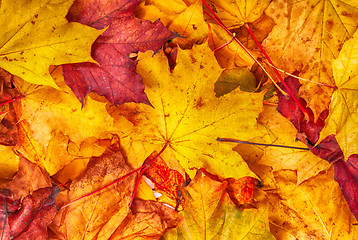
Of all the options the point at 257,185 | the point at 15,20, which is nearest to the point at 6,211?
the point at 15,20

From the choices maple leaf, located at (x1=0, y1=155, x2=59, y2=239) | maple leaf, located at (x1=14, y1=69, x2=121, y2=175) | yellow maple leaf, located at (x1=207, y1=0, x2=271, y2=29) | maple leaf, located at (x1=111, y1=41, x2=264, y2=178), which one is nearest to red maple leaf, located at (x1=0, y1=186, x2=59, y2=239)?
maple leaf, located at (x1=0, y1=155, x2=59, y2=239)

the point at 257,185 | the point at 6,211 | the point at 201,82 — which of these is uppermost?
the point at 201,82

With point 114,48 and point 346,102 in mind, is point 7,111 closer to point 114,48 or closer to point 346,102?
point 114,48

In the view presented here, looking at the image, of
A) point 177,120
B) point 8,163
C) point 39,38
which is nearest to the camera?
point 39,38

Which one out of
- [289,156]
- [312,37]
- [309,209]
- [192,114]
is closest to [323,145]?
[289,156]

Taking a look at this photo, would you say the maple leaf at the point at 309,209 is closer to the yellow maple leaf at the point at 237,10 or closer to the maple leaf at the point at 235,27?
the maple leaf at the point at 235,27

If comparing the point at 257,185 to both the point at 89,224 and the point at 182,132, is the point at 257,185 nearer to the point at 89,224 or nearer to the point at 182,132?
the point at 182,132

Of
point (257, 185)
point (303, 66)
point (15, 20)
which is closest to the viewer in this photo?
point (15, 20)
